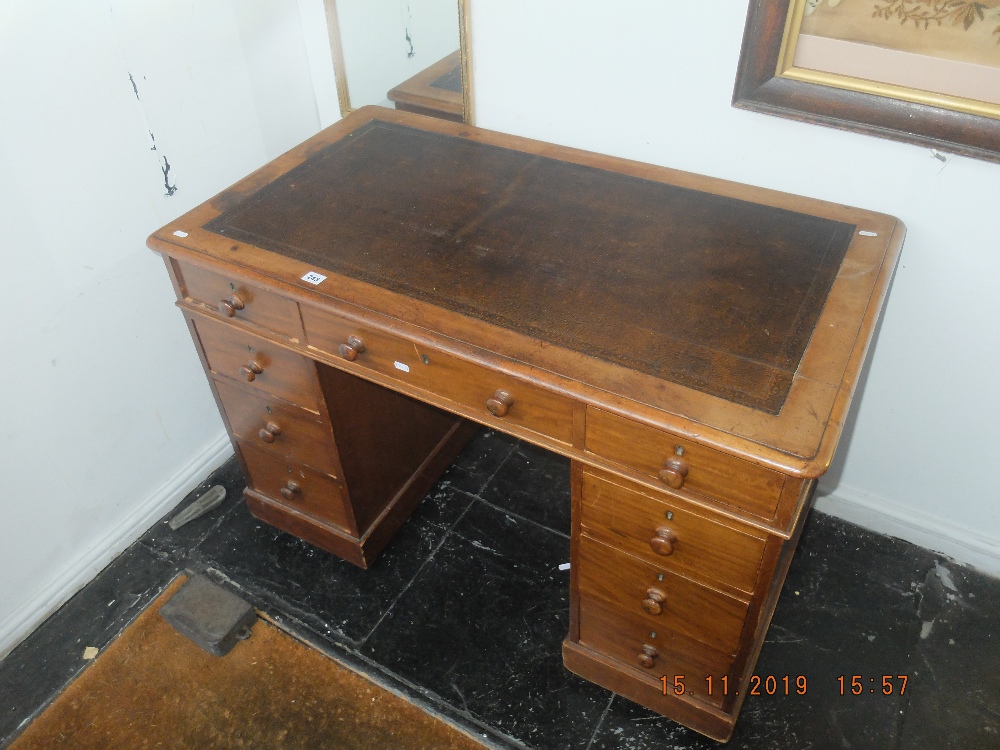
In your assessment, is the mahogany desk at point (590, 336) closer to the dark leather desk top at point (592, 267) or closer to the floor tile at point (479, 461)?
the dark leather desk top at point (592, 267)

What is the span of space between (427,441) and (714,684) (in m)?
1.03

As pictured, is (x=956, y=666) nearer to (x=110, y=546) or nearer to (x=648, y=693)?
(x=648, y=693)

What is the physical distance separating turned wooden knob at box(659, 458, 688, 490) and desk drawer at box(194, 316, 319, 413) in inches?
32.0

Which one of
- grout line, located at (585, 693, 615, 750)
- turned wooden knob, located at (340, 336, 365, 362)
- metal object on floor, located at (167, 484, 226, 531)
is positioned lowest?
grout line, located at (585, 693, 615, 750)

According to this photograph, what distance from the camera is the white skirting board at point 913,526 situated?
2.09 meters

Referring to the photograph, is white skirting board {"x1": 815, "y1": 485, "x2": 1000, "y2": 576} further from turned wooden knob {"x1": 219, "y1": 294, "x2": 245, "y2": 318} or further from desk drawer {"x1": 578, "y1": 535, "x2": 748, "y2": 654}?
turned wooden knob {"x1": 219, "y1": 294, "x2": 245, "y2": 318}

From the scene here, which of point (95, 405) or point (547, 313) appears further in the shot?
point (95, 405)

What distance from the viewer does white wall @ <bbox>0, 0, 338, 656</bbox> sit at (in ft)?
5.63

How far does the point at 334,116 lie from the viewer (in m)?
2.32

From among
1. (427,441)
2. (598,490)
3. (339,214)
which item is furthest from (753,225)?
(427,441)

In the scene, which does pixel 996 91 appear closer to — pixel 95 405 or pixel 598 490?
pixel 598 490

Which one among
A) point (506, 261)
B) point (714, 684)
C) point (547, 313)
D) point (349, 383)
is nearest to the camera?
point (547, 313)

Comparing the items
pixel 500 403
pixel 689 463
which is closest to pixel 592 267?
pixel 500 403
